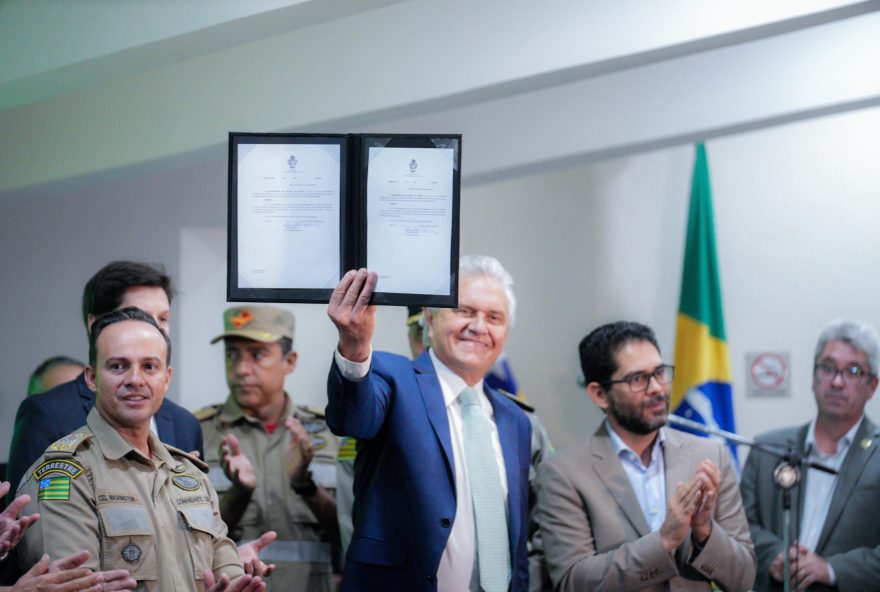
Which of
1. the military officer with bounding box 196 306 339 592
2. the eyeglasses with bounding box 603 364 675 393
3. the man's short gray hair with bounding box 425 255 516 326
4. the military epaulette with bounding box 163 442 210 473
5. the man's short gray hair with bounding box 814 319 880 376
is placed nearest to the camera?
the military epaulette with bounding box 163 442 210 473

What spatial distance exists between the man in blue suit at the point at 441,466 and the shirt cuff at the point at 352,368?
0.10 feet

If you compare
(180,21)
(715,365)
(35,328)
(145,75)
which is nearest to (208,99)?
(145,75)

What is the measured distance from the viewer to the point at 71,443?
7.98 feet

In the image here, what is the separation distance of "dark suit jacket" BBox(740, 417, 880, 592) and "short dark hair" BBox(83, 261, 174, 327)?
2.26 metres

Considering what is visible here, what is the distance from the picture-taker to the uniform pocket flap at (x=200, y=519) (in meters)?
2.49

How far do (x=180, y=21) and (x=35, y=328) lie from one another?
2.55 m

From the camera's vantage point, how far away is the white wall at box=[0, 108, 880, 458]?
18.7ft

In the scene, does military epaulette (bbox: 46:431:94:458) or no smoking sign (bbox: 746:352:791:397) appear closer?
military epaulette (bbox: 46:431:94:458)

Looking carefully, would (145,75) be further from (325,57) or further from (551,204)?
(551,204)

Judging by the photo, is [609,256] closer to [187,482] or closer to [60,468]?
[187,482]

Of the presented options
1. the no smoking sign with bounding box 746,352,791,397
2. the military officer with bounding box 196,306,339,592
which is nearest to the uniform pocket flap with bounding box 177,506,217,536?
the military officer with bounding box 196,306,339,592

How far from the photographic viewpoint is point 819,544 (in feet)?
12.7

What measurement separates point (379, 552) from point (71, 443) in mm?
899

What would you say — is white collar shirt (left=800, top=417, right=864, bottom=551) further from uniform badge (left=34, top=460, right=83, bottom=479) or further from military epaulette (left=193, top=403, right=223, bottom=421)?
uniform badge (left=34, top=460, right=83, bottom=479)
